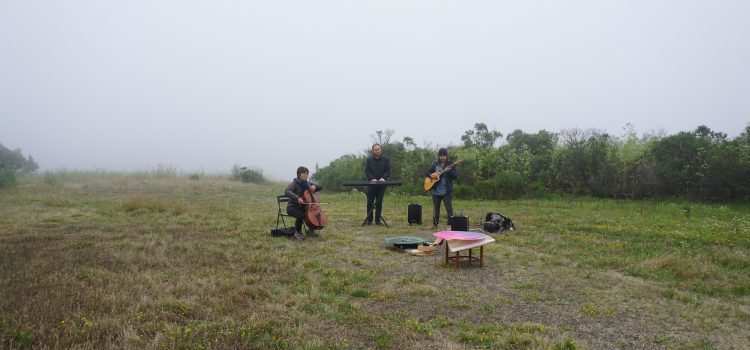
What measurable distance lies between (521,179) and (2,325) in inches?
641

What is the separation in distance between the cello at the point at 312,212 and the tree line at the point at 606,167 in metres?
10.3

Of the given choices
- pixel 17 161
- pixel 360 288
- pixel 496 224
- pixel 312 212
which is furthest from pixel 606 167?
pixel 17 161

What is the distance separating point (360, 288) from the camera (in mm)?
5359

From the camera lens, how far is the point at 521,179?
58.4 ft

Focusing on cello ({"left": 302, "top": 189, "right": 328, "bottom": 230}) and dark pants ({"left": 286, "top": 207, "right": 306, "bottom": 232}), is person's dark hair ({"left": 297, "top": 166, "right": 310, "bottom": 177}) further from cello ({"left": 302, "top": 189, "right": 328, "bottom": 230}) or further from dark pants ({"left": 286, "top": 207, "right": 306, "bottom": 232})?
dark pants ({"left": 286, "top": 207, "right": 306, "bottom": 232})

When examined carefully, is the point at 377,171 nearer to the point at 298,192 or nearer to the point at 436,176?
the point at 436,176

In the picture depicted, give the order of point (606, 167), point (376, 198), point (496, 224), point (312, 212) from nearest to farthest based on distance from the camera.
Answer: point (312, 212), point (496, 224), point (376, 198), point (606, 167)

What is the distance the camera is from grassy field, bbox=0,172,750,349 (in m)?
3.91

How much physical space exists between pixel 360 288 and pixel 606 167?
47.6 feet

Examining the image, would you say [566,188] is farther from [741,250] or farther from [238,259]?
[238,259]

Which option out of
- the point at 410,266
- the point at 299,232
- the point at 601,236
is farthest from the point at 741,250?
the point at 299,232

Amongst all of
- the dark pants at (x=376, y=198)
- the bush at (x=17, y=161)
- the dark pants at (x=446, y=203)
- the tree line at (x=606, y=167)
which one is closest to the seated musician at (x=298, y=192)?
the dark pants at (x=376, y=198)

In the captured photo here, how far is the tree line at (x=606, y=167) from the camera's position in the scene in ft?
48.6

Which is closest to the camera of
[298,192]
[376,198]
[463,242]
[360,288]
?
[360,288]
